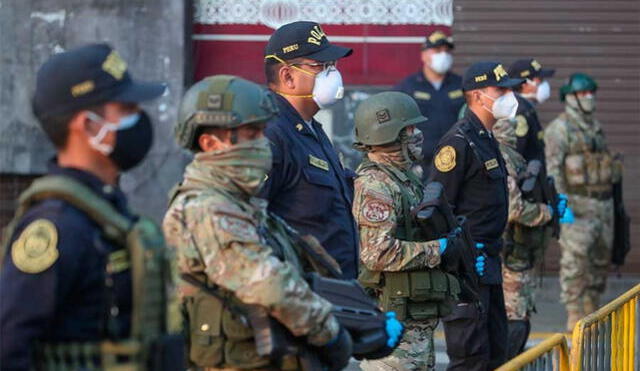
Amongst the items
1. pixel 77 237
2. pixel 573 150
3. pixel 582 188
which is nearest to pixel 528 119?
pixel 573 150

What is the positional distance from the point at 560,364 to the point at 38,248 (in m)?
2.82

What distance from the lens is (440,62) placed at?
1253 centimetres

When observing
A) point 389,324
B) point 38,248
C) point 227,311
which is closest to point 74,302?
point 38,248

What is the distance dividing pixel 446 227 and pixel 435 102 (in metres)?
5.43

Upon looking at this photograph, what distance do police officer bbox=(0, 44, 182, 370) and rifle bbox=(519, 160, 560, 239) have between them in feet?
19.5

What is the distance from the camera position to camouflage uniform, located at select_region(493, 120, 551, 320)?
367 inches

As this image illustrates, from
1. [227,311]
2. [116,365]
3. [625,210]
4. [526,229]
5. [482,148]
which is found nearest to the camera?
[116,365]

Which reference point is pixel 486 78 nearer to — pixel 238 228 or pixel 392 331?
pixel 392 331

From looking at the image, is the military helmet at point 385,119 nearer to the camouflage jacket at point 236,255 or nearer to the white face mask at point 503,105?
the white face mask at point 503,105

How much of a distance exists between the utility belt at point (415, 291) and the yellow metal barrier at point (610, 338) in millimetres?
796

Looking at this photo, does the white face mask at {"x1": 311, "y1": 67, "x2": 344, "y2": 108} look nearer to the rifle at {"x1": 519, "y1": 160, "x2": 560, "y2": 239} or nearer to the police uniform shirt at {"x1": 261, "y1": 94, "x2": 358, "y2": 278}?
the police uniform shirt at {"x1": 261, "y1": 94, "x2": 358, "y2": 278}

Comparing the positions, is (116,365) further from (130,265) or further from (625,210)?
(625,210)

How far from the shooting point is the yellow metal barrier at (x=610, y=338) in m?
6.11

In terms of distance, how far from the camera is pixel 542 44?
13484mm
